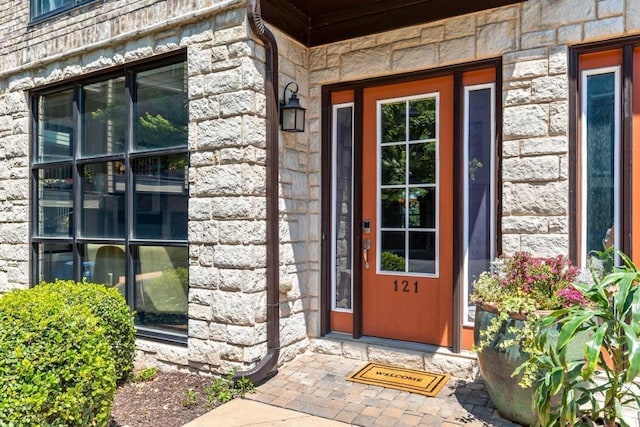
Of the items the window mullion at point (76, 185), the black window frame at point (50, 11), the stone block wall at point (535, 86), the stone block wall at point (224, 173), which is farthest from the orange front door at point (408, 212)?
the black window frame at point (50, 11)

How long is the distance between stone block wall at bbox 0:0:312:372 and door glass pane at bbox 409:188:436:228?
94cm

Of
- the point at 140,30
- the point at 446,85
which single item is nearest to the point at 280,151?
the point at 446,85

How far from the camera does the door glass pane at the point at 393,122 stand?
148 inches

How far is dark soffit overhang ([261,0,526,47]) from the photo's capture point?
343 centimetres

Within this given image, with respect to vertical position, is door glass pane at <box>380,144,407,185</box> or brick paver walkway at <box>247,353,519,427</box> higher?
door glass pane at <box>380,144,407,185</box>

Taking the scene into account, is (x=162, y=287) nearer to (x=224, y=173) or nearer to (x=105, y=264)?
(x=105, y=264)

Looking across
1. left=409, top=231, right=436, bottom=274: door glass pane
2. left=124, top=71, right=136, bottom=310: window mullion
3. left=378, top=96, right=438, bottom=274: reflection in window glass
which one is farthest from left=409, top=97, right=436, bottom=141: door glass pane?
left=124, top=71, right=136, bottom=310: window mullion

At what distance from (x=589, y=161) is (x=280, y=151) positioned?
2.30 m

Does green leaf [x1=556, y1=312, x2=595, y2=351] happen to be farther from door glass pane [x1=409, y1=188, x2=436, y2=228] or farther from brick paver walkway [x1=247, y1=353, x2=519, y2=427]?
door glass pane [x1=409, y1=188, x2=436, y2=228]

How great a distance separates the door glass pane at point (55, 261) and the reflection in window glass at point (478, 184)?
4005mm

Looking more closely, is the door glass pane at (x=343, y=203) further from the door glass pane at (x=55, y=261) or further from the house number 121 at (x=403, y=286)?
the door glass pane at (x=55, y=261)

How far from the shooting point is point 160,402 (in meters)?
3.16

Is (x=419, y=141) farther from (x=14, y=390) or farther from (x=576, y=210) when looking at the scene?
(x=14, y=390)

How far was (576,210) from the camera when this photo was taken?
304cm
